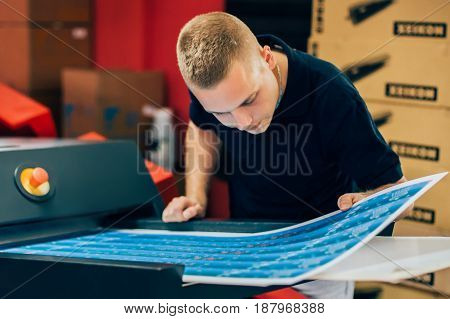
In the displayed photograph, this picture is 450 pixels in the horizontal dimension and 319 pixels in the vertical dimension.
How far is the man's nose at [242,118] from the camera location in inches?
40.6

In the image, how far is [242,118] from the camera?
1.04m

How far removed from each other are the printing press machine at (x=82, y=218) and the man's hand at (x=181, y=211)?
2cm

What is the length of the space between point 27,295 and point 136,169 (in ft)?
1.24

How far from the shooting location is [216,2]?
2.01 metres

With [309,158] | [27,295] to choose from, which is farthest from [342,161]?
[27,295]

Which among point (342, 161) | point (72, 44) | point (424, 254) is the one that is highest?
point (72, 44)

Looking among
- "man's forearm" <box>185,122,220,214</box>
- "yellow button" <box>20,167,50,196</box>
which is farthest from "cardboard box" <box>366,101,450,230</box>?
"yellow button" <box>20,167,50,196</box>

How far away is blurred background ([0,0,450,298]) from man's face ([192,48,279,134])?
29 centimetres

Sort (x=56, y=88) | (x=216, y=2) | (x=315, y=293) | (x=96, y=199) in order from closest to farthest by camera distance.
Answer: (x=315, y=293) → (x=96, y=199) → (x=216, y=2) → (x=56, y=88)

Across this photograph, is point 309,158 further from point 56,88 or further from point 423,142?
point 56,88

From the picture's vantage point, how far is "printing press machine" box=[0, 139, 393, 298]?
0.85 meters

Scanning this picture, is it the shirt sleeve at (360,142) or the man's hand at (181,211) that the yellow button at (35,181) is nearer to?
the man's hand at (181,211)

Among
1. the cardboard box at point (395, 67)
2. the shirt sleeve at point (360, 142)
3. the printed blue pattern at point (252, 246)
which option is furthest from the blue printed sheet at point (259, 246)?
the cardboard box at point (395, 67)

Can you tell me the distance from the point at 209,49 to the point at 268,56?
0.16 m
